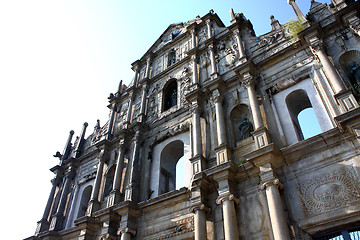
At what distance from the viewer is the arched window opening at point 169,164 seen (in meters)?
11.4

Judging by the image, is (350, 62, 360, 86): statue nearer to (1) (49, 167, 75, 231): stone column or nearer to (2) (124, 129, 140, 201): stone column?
(2) (124, 129, 140, 201): stone column

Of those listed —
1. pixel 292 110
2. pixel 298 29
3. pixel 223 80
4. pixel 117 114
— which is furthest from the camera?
pixel 117 114

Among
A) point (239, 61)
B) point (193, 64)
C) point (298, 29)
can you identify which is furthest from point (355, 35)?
point (193, 64)

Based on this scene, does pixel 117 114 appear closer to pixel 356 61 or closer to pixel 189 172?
pixel 189 172

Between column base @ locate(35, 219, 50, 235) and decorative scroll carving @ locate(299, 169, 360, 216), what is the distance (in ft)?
38.1

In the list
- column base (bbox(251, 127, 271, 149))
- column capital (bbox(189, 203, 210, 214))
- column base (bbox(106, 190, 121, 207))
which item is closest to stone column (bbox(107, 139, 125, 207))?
column base (bbox(106, 190, 121, 207))

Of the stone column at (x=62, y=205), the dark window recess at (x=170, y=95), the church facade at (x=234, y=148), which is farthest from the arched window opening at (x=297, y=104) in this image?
the stone column at (x=62, y=205)

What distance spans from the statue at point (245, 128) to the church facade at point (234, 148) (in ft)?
0.12

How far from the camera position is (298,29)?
1047cm

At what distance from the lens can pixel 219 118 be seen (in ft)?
33.4

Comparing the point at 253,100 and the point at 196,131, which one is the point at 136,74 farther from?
the point at 253,100

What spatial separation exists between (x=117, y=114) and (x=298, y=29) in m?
10.1

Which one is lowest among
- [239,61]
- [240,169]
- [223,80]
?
[240,169]

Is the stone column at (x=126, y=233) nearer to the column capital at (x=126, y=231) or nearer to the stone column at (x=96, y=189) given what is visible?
the column capital at (x=126, y=231)
